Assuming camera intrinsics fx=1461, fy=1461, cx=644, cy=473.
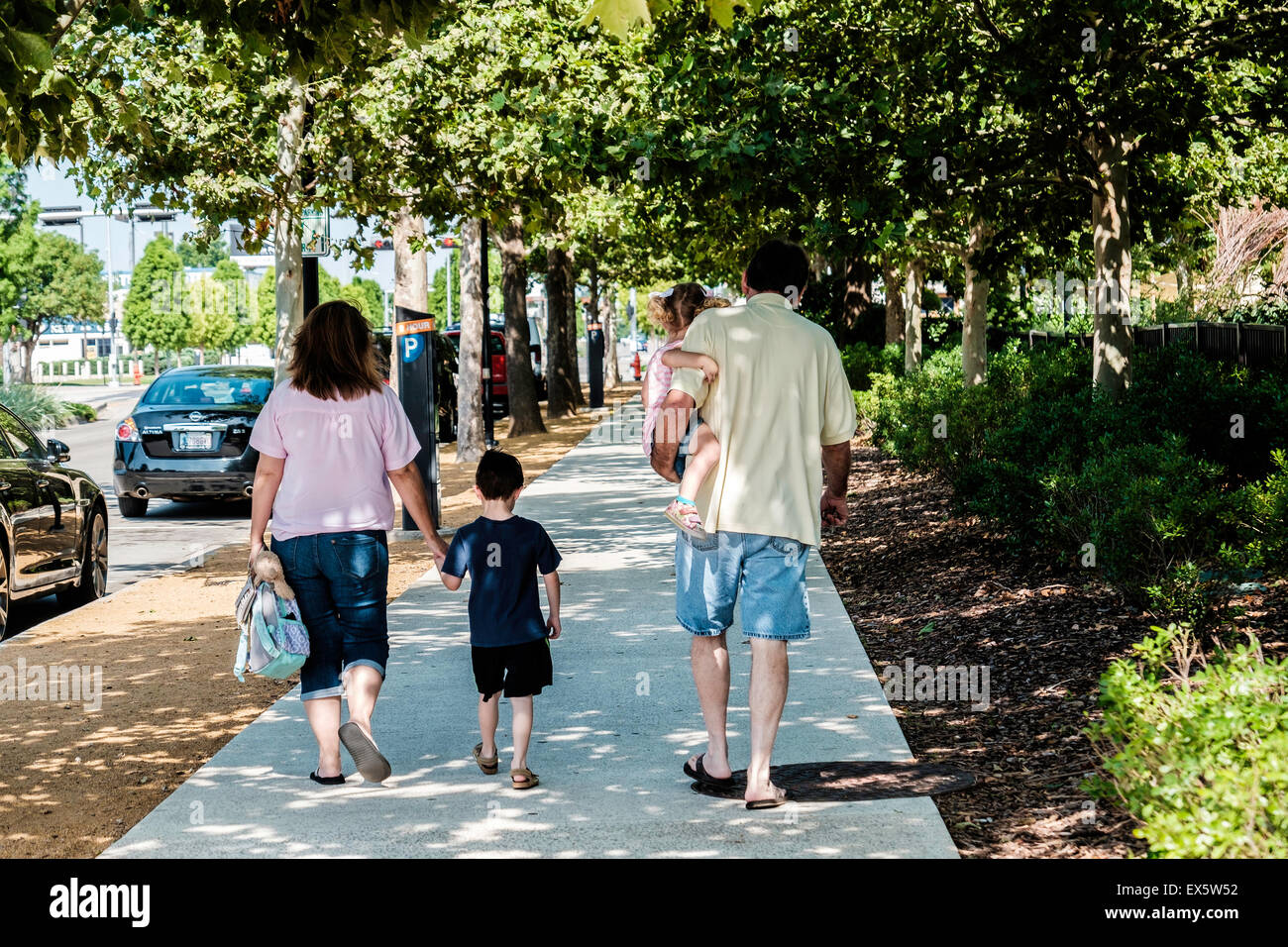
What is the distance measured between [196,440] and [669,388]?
11089 mm

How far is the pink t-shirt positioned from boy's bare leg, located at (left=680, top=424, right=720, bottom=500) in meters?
Answer: 1.15

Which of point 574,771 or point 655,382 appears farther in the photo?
point 655,382

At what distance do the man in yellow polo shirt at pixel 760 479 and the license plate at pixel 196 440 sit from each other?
11424mm

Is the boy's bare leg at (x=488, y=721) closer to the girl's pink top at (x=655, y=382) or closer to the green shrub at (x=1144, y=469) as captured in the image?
the girl's pink top at (x=655, y=382)

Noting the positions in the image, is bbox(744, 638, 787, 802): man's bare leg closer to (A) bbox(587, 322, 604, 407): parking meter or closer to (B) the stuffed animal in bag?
(B) the stuffed animal in bag

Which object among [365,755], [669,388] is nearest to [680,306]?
[669,388]

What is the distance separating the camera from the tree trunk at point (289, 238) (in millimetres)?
11984

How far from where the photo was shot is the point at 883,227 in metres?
9.78

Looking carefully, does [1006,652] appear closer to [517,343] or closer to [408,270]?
[408,270]

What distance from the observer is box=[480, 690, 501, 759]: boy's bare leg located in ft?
18.2

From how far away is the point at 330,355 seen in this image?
17.7 feet

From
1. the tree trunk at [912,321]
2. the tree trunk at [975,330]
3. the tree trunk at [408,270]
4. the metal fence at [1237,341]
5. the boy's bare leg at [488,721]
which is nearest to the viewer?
the boy's bare leg at [488,721]

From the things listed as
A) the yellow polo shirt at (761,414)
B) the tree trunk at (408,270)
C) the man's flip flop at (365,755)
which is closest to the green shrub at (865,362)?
the tree trunk at (408,270)

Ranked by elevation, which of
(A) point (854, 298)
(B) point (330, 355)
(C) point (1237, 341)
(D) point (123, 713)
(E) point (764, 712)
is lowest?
(D) point (123, 713)
